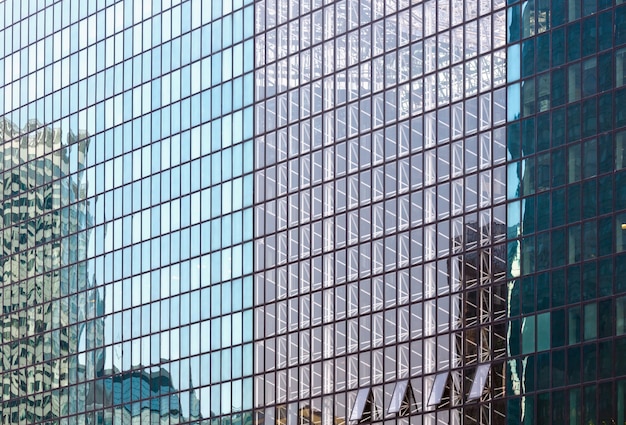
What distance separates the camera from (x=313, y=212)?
99.2 meters

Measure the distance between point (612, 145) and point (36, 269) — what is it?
53160 millimetres

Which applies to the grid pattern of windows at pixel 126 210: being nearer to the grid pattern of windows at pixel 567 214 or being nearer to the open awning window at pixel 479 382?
the open awning window at pixel 479 382

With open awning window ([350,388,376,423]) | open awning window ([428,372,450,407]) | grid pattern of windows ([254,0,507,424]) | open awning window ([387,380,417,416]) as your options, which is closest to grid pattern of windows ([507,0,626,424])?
grid pattern of windows ([254,0,507,424])

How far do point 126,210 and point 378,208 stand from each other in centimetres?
2564

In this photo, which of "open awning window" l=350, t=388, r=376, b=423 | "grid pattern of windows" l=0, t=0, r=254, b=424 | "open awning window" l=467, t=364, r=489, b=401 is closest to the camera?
"open awning window" l=467, t=364, r=489, b=401

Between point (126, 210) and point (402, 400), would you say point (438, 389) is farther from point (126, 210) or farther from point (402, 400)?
point (126, 210)

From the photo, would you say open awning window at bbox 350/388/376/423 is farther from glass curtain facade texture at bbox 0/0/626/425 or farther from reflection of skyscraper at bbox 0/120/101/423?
reflection of skyscraper at bbox 0/120/101/423

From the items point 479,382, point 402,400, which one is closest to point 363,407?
point 402,400

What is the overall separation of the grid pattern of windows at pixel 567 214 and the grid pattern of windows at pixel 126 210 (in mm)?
22835

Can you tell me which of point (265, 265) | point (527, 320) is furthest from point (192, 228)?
point (527, 320)

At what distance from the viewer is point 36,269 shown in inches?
4833

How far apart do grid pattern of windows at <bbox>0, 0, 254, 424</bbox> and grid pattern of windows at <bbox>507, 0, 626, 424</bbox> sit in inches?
899

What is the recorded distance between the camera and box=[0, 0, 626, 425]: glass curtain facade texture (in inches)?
3290

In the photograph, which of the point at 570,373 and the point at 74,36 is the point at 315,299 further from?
the point at 74,36
